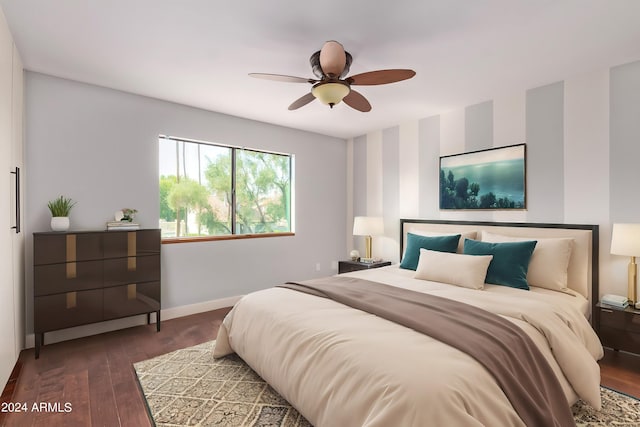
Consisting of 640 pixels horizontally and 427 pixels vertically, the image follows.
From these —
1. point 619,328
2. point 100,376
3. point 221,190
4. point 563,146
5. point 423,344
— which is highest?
point 563,146

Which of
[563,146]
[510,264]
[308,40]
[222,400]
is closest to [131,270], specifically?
[222,400]

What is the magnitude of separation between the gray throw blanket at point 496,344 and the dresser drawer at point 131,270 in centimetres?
211

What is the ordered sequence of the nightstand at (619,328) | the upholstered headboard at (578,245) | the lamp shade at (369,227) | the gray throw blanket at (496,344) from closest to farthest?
the gray throw blanket at (496,344), the nightstand at (619,328), the upholstered headboard at (578,245), the lamp shade at (369,227)

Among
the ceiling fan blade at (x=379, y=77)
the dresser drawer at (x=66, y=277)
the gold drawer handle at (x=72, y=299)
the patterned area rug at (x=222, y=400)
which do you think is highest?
the ceiling fan blade at (x=379, y=77)

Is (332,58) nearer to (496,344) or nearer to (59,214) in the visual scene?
(496,344)

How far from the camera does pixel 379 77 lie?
2.27 m

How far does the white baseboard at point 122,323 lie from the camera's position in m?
3.00

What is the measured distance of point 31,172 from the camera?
9.51 feet

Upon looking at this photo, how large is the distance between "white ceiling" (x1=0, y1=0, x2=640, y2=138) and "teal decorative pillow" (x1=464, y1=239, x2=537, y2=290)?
5.08 ft

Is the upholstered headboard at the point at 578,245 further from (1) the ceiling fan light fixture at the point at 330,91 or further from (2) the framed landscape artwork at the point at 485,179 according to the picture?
(1) the ceiling fan light fixture at the point at 330,91

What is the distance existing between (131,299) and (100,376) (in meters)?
0.87

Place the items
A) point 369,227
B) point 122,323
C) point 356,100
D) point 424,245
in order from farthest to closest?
point 369,227 < point 424,245 < point 122,323 < point 356,100

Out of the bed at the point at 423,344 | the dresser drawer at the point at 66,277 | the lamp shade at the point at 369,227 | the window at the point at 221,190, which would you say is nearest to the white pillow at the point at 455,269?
the bed at the point at 423,344

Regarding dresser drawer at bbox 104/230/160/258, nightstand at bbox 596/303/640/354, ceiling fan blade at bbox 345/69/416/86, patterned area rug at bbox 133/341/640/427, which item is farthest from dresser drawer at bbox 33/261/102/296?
nightstand at bbox 596/303/640/354
